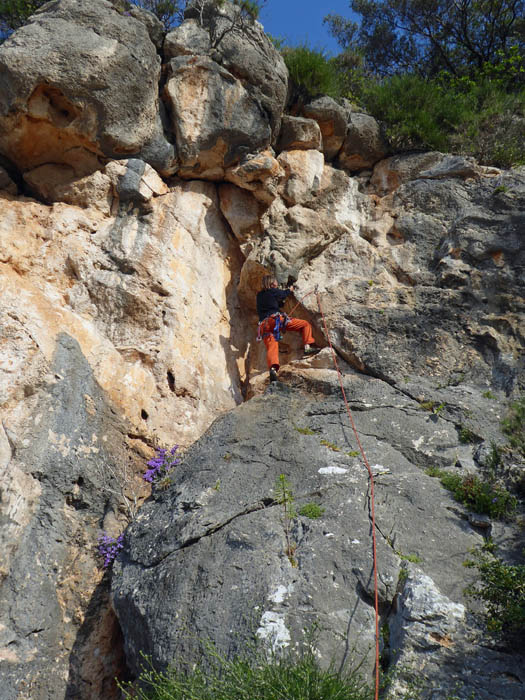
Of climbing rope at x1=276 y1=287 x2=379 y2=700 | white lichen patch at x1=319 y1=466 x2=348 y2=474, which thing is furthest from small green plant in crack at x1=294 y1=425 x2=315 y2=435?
white lichen patch at x1=319 y1=466 x2=348 y2=474

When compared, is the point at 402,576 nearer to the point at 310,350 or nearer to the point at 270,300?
the point at 310,350

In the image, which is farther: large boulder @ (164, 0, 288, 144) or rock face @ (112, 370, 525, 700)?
large boulder @ (164, 0, 288, 144)

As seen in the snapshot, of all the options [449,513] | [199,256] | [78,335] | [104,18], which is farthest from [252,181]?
[449,513]

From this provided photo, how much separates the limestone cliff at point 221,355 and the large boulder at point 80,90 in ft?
0.11

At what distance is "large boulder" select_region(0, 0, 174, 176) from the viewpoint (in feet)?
22.9

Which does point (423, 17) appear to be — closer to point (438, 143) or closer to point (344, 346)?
point (438, 143)

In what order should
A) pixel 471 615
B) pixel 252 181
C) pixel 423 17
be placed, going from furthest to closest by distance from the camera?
pixel 423 17
pixel 252 181
pixel 471 615

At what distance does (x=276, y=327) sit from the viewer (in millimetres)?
7133

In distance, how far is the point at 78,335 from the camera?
6500mm

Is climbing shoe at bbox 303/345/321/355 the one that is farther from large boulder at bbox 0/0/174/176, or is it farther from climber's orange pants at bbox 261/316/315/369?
large boulder at bbox 0/0/174/176

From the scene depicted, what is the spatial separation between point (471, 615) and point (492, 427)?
246cm

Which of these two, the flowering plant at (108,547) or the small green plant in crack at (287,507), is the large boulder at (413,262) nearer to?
the small green plant in crack at (287,507)

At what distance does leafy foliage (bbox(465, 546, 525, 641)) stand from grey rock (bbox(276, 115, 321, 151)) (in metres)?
7.19

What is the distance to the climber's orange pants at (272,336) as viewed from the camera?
7.03 m
